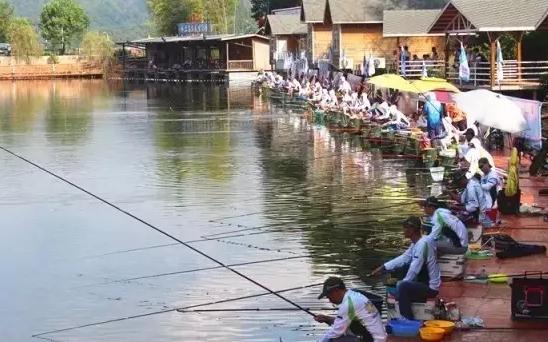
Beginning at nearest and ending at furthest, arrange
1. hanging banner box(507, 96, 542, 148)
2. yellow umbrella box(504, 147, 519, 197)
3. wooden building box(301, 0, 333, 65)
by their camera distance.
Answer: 1. yellow umbrella box(504, 147, 519, 197)
2. hanging banner box(507, 96, 542, 148)
3. wooden building box(301, 0, 333, 65)

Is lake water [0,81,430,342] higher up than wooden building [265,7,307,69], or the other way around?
wooden building [265,7,307,69]

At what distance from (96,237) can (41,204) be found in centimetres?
441

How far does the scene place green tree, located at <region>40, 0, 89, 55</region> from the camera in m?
133

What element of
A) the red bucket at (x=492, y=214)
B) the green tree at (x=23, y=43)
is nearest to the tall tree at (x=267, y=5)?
the green tree at (x=23, y=43)

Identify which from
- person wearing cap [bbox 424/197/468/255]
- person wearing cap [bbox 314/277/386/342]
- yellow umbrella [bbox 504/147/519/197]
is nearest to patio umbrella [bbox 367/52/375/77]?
yellow umbrella [bbox 504/147/519/197]

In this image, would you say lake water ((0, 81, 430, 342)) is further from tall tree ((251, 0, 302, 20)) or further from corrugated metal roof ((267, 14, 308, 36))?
tall tree ((251, 0, 302, 20))

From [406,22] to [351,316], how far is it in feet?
154

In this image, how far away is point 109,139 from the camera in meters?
38.9

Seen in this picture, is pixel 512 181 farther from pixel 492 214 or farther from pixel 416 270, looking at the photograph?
pixel 416 270

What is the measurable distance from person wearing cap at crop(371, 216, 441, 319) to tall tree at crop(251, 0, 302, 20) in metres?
87.6

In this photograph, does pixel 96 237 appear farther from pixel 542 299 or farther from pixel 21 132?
pixel 21 132

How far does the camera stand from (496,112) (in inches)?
868

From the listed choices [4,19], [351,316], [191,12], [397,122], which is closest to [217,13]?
[191,12]

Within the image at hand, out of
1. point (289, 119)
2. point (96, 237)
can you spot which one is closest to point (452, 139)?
point (96, 237)
